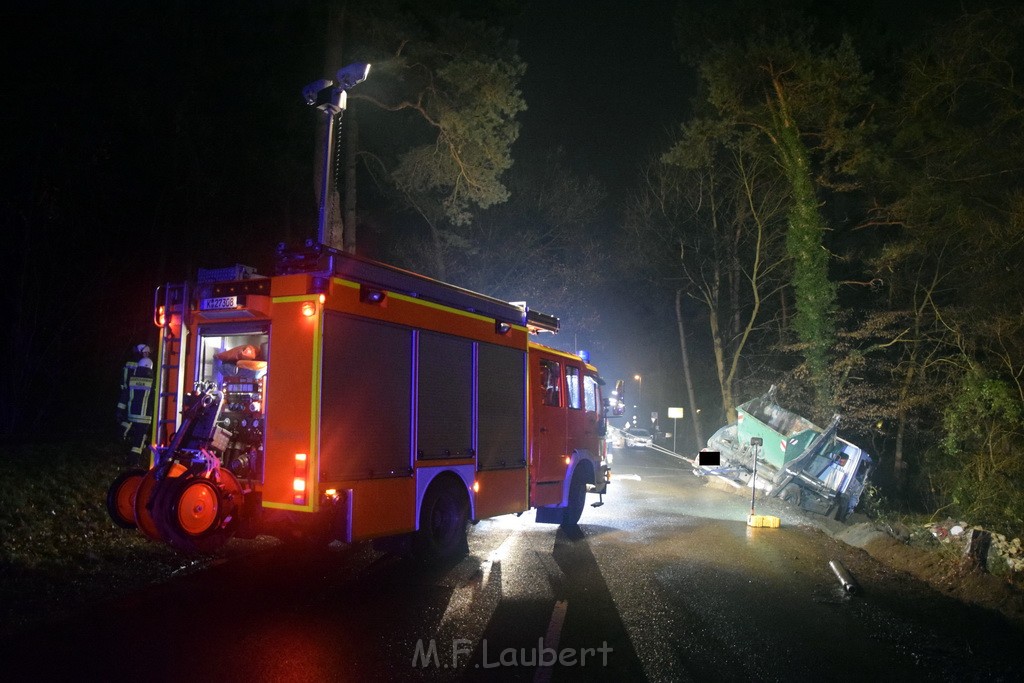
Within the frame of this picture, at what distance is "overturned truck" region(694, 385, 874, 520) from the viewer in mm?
15758

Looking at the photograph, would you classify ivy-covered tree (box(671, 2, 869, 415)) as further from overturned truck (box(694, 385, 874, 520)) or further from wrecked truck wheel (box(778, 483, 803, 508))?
wrecked truck wheel (box(778, 483, 803, 508))

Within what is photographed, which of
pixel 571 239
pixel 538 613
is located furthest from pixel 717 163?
pixel 538 613

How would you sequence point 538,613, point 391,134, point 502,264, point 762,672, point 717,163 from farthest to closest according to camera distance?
point 717,163
point 502,264
point 391,134
point 538,613
point 762,672

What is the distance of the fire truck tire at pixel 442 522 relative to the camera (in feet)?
25.1

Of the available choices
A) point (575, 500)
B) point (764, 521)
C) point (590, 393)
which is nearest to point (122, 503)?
point (575, 500)

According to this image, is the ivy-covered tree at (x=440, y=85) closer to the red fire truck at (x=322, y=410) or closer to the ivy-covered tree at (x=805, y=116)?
the red fire truck at (x=322, y=410)

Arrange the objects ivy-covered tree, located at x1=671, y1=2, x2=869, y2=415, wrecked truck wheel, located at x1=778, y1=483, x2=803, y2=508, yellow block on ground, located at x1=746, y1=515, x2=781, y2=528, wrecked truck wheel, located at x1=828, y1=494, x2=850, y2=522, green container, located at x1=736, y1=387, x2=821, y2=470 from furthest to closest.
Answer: ivy-covered tree, located at x1=671, y1=2, x2=869, y2=415 < green container, located at x1=736, y1=387, x2=821, y2=470 < wrecked truck wheel, located at x1=778, y1=483, x2=803, y2=508 < wrecked truck wheel, located at x1=828, y1=494, x2=850, y2=522 < yellow block on ground, located at x1=746, y1=515, x2=781, y2=528

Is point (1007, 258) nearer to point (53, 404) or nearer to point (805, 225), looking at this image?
point (805, 225)

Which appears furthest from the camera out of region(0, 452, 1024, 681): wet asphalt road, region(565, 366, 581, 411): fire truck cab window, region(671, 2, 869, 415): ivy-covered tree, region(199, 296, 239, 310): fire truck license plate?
region(671, 2, 869, 415): ivy-covered tree

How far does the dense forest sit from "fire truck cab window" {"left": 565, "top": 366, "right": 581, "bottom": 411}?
5.94 metres

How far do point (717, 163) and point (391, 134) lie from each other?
1636cm

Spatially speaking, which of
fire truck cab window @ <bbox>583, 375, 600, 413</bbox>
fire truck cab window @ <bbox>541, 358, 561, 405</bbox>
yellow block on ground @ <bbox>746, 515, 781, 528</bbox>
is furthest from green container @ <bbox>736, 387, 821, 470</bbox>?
fire truck cab window @ <bbox>541, 358, 561, 405</bbox>

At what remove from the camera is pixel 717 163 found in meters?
30.6

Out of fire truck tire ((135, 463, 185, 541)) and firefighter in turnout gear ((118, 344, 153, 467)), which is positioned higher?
firefighter in turnout gear ((118, 344, 153, 467))
